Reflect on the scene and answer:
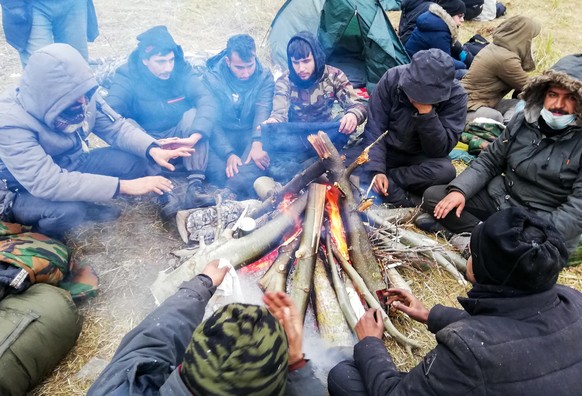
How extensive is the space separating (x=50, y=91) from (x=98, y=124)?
3.16 feet

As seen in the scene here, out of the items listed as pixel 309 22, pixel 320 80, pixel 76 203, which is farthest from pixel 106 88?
pixel 309 22

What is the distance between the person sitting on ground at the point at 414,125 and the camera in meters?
3.84

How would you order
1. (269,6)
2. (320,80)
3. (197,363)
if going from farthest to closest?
1. (269,6)
2. (320,80)
3. (197,363)

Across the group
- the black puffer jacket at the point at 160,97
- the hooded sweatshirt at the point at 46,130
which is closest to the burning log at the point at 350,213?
the black puffer jacket at the point at 160,97

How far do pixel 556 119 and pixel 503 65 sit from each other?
2.51 metres

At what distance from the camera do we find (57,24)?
16.1ft

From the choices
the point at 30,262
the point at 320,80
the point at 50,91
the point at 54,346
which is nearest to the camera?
the point at 54,346

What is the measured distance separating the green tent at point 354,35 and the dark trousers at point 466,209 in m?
2.62

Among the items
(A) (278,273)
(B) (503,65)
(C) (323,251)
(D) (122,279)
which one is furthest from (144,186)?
(B) (503,65)

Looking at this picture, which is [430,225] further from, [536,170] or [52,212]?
[52,212]

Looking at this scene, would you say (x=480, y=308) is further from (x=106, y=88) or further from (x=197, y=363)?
(x=106, y=88)

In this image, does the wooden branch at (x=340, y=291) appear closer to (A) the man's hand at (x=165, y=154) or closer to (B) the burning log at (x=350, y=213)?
(B) the burning log at (x=350, y=213)

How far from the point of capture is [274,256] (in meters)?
3.47

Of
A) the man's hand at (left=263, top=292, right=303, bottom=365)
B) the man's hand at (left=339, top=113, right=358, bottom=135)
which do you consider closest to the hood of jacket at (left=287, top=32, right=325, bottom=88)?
the man's hand at (left=339, top=113, right=358, bottom=135)
